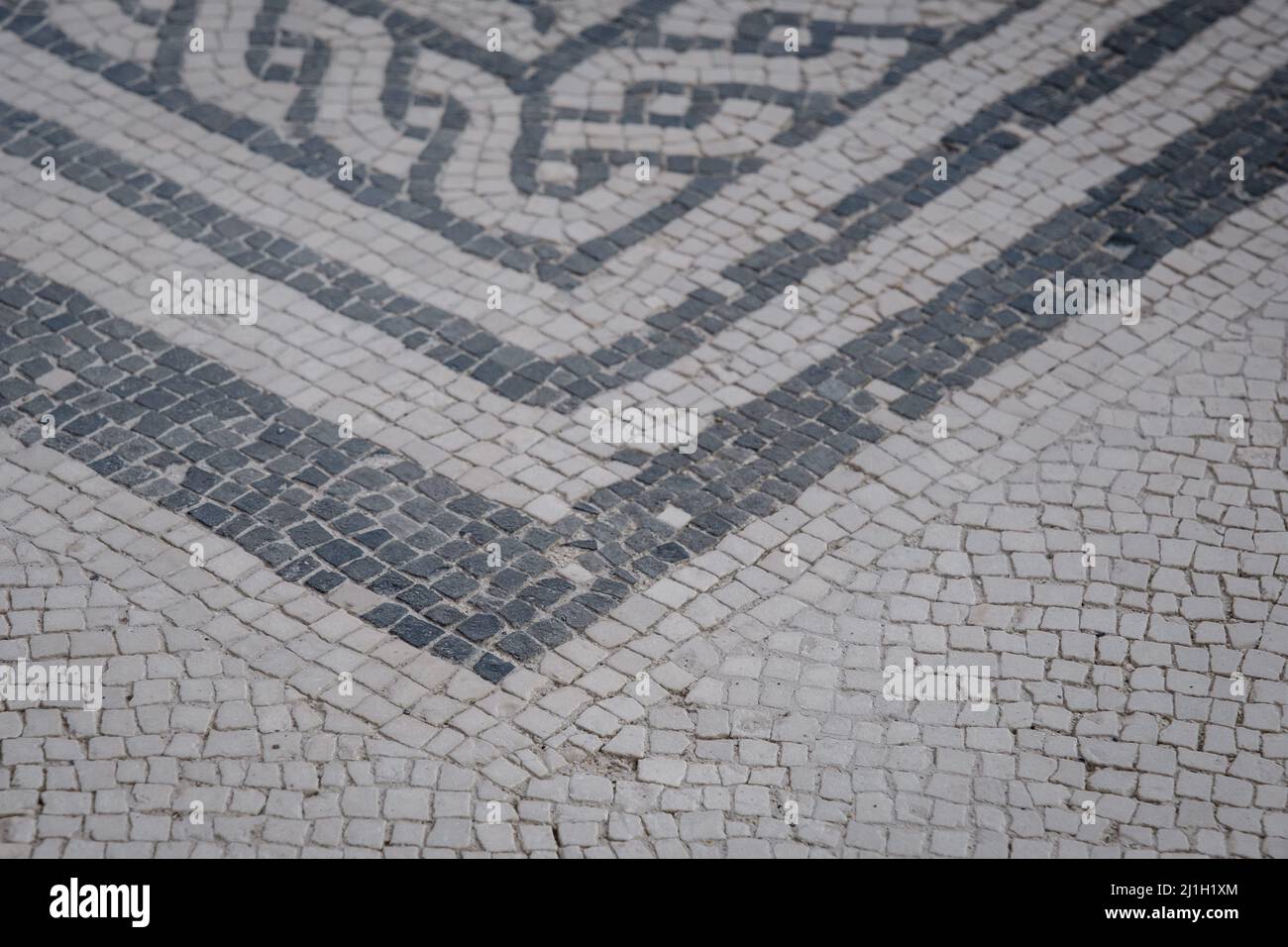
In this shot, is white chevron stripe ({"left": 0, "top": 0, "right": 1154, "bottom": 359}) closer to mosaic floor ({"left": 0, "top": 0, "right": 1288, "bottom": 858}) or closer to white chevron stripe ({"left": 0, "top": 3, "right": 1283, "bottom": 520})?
mosaic floor ({"left": 0, "top": 0, "right": 1288, "bottom": 858})

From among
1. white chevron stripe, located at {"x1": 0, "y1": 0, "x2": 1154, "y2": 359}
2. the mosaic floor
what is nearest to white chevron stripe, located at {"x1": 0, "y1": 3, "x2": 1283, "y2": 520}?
the mosaic floor

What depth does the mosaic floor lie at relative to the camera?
6.18 meters

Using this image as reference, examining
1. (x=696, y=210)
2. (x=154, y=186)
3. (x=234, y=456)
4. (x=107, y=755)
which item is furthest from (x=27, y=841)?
(x=696, y=210)

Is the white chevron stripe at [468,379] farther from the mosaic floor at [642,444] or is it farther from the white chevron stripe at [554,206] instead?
the white chevron stripe at [554,206]

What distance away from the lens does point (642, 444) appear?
7730mm

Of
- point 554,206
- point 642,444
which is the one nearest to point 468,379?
point 642,444

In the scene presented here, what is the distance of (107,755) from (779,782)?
2863 mm

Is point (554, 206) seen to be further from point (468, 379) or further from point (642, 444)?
point (642, 444)

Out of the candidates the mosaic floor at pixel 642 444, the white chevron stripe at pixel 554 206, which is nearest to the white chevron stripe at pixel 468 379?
the mosaic floor at pixel 642 444

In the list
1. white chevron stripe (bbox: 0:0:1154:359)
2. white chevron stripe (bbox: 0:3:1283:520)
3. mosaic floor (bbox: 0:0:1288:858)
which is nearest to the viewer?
mosaic floor (bbox: 0:0:1288:858)

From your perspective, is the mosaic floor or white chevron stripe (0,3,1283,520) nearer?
the mosaic floor

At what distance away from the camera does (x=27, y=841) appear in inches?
228

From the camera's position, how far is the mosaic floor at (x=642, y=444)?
6176 millimetres

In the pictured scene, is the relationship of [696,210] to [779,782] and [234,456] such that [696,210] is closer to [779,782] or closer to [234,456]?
[234,456]
